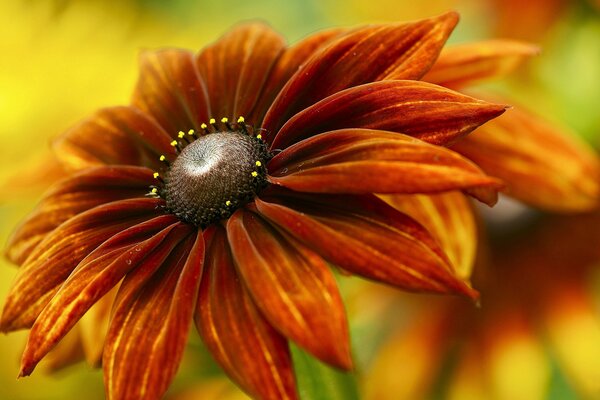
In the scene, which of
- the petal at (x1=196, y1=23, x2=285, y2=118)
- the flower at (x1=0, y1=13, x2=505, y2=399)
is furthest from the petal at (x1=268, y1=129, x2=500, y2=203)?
the petal at (x1=196, y1=23, x2=285, y2=118)

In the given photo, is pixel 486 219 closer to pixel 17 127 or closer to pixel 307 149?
pixel 307 149

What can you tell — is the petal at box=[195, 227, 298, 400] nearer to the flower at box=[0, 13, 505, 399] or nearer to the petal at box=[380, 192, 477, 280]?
the flower at box=[0, 13, 505, 399]

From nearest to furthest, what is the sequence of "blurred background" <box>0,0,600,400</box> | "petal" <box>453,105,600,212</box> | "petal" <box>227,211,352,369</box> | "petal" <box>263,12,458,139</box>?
"petal" <box>227,211,352,369</box>, "petal" <box>263,12,458,139</box>, "petal" <box>453,105,600,212</box>, "blurred background" <box>0,0,600,400</box>

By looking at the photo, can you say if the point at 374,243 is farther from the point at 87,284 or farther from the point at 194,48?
the point at 194,48

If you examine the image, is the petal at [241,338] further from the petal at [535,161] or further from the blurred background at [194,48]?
the petal at [535,161]

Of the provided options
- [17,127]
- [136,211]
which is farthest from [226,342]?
[17,127]
